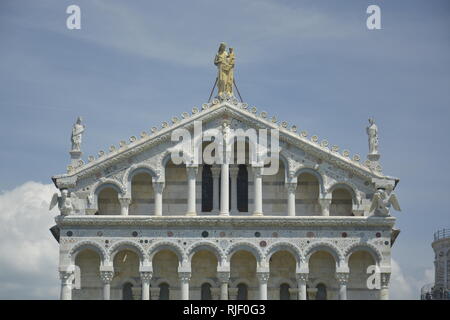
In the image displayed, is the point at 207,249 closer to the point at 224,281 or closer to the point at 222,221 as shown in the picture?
the point at 222,221

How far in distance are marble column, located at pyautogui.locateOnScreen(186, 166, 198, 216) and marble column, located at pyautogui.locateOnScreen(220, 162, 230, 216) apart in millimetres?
1192

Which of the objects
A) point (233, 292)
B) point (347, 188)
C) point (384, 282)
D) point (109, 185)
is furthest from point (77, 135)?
point (384, 282)

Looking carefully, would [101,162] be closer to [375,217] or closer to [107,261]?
[107,261]

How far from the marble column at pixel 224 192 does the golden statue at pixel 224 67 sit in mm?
3953

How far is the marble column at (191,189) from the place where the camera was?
55.1m

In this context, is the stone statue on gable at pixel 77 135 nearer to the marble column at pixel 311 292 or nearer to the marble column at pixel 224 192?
the marble column at pixel 224 192

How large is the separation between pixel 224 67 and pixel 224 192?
6173 millimetres

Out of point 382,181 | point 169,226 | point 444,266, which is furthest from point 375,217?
point 444,266

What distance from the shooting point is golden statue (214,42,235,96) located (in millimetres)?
57438

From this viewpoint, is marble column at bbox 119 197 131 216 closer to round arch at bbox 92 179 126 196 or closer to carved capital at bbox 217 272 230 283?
round arch at bbox 92 179 126 196

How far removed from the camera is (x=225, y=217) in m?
54.6

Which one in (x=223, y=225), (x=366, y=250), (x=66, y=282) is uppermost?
(x=223, y=225)

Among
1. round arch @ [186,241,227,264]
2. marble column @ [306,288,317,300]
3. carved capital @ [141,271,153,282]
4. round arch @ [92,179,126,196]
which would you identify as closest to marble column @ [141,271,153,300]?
carved capital @ [141,271,153,282]

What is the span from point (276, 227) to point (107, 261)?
A: 7470 mm
